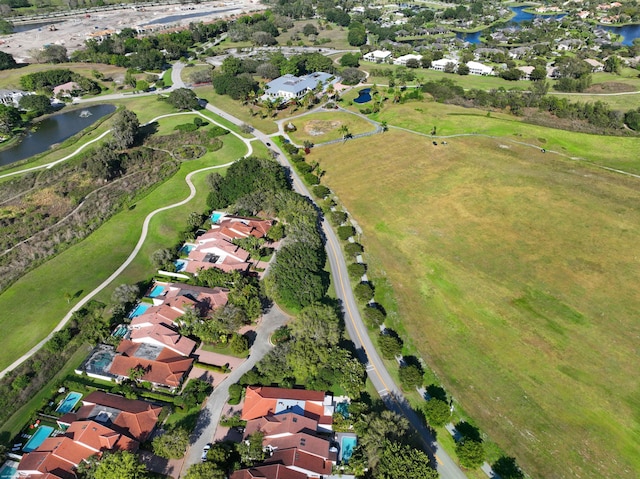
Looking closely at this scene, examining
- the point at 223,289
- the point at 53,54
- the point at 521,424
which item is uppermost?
the point at 53,54

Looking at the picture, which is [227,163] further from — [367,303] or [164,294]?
[367,303]

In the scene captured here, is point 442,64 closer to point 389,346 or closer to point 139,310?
point 389,346

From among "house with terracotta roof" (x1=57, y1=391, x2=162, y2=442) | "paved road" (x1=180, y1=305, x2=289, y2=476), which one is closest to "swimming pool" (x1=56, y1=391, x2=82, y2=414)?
"house with terracotta roof" (x1=57, y1=391, x2=162, y2=442)

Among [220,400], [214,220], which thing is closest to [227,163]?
[214,220]

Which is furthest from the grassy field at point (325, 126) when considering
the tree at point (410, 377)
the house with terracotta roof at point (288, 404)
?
the house with terracotta roof at point (288, 404)

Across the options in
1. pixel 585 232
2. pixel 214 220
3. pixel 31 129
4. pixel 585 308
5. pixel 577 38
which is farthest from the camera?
pixel 577 38
